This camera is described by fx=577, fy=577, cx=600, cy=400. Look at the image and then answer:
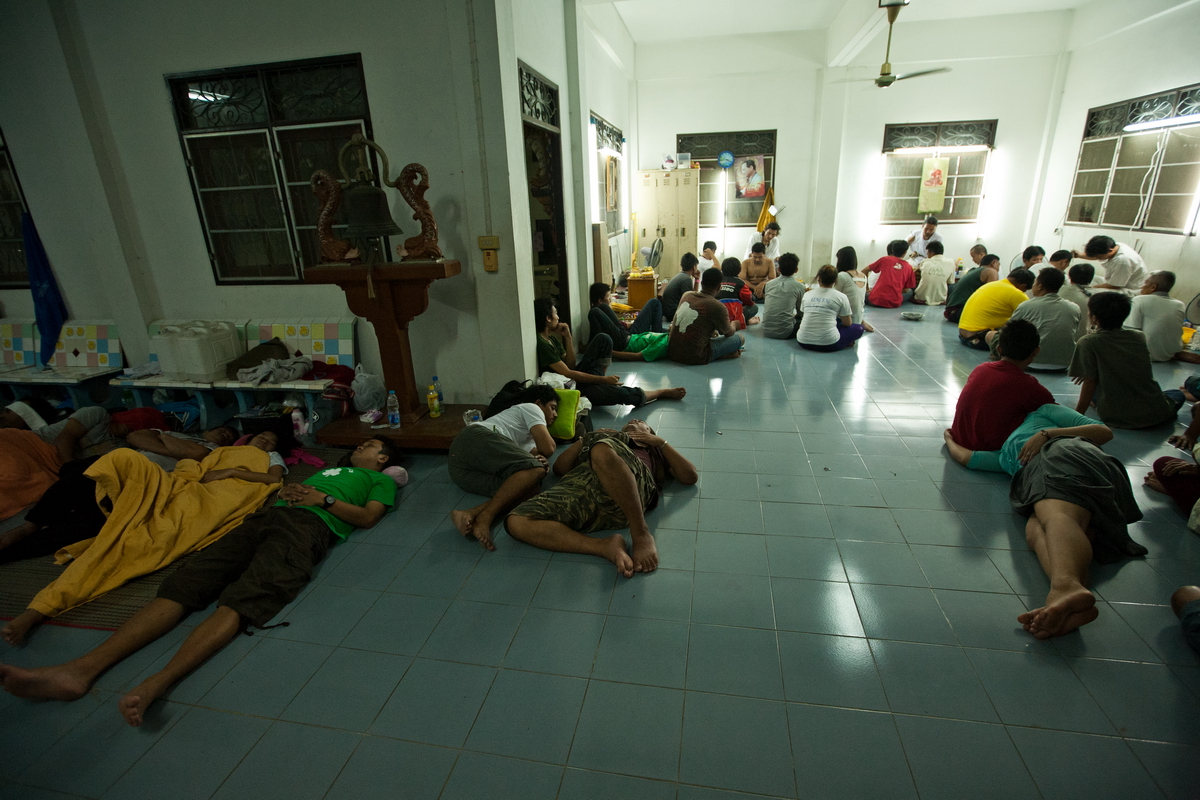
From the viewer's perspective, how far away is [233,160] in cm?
472

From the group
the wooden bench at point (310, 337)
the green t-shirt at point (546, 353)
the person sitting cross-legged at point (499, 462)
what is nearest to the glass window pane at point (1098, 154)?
the green t-shirt at point (546, 353)

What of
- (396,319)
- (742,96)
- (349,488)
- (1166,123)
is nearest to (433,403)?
(396,319)

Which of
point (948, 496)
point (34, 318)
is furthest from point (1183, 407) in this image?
point (34, 318)

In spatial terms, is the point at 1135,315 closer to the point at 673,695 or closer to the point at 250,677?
the point at 673,695

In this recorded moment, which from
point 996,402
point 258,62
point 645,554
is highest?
point 258,62

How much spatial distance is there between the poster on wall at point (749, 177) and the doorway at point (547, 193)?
5.83m

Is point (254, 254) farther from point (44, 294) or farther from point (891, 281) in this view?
point (891, 281)

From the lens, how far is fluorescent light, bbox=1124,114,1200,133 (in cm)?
667

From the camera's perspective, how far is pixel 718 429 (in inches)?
180

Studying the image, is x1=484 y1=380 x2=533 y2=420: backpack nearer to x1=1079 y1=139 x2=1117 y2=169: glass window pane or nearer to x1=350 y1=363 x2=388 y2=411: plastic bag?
x1=350 y1=363 x2=388 y2=411: plastic bag

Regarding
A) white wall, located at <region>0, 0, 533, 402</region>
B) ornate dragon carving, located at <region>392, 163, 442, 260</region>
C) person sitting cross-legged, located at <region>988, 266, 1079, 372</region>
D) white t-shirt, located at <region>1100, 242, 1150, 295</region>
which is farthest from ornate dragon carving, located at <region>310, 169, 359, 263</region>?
white t-shirt, located at <region>1100, 242, 1150, 295</region>

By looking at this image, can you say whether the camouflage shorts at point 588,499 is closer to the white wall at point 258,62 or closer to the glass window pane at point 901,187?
the white wall at point 258,62

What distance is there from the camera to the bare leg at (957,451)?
3740mm

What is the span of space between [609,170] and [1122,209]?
704 centimetres
